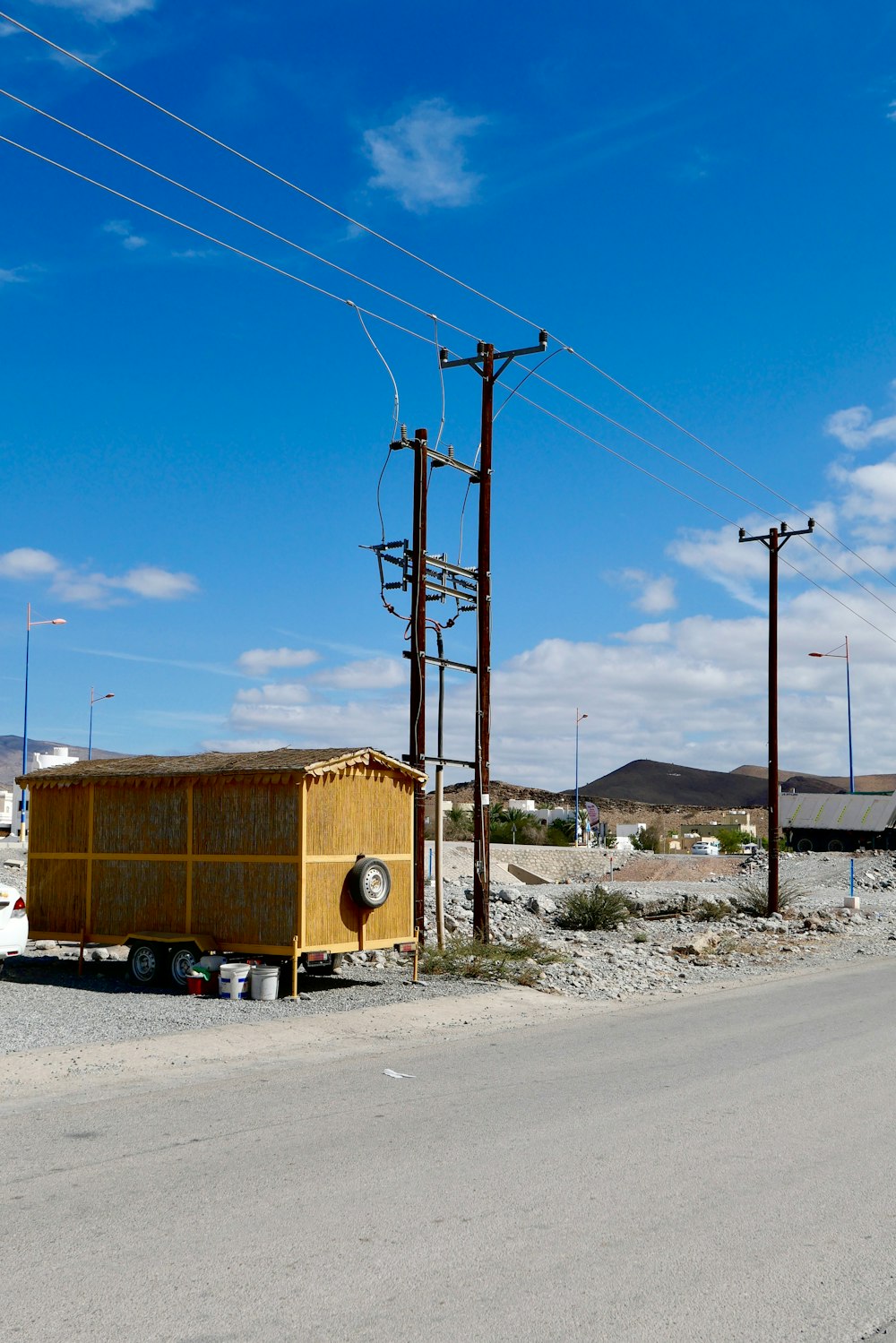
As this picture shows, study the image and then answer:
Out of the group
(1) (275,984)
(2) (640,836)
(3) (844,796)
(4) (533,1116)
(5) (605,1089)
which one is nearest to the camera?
(4) (533,1116)

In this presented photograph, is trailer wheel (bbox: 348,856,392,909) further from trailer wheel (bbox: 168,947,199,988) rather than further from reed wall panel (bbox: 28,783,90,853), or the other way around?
reed wall panel (bbox: 28,783,90,853)

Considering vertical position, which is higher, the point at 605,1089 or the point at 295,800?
the point at 295,800

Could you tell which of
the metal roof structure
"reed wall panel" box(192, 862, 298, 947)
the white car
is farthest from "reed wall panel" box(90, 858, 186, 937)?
the metal roof structure

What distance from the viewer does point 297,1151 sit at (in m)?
7.73

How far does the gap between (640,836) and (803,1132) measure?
76.3 meters

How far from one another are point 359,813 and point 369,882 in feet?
3.14

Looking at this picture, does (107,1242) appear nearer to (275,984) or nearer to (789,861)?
(275,984)

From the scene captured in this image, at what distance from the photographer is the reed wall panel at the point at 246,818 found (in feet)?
51.0

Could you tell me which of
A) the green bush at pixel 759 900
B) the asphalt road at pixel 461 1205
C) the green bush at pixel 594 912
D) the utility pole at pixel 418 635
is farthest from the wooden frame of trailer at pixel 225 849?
the green bush at pixel 759 900

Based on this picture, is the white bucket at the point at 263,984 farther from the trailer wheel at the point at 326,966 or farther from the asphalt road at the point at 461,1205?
the asphalt road at the point at 461,1205

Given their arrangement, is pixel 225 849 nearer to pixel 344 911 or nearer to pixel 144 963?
pixel 344 911

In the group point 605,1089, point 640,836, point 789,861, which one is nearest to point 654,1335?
point 605,1089

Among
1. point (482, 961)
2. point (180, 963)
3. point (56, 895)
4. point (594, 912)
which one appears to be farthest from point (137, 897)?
point (594, 912)

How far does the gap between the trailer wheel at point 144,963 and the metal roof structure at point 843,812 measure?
182 feet
